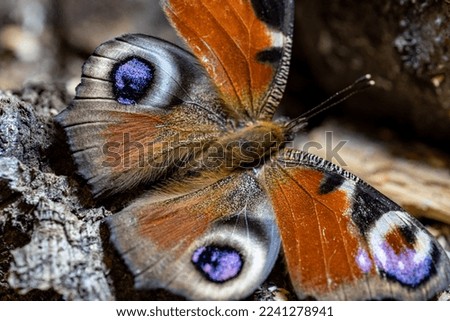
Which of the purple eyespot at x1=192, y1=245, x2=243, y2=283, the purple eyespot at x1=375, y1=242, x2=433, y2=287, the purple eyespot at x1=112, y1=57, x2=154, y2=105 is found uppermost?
the purple eyespot at x1=112, y1=57, x2=154, y2=105

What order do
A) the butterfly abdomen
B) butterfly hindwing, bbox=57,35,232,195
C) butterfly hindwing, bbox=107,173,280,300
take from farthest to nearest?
the butterfly abdomen → butterfly hindwing, bbox=57,35,232,195 → butterfly hindwing, bbox=107,173,280,300

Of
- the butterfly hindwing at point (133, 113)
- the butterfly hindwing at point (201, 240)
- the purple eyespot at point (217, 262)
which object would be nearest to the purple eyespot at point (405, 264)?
the butterfly hindwing at point (201, 240)

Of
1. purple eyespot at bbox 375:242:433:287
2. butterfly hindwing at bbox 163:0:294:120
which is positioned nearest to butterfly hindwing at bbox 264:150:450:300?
purple eyespot at bbox 375:242:433:287

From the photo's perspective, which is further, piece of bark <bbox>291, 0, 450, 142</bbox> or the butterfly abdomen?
piece of bark <bbox>291, 0, 450, 142</bbox>

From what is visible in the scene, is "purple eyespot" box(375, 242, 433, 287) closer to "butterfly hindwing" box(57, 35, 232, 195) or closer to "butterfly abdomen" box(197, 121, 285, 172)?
"butterfly abdomen" box(197, 121, 285, 172)

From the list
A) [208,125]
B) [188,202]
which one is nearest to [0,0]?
[208,125]

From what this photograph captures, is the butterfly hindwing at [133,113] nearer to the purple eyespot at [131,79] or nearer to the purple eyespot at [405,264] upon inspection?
the purple eyespot at [131,79]
